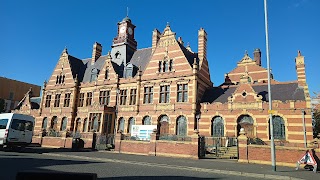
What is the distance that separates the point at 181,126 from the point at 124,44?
60.8 ft

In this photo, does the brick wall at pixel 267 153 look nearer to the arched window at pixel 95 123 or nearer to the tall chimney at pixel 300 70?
the tall chimney at pixel 300 70

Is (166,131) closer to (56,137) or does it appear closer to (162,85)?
(162,85)

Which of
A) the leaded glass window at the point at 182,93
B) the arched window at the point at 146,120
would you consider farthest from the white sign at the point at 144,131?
the leaded glass window at the point at 182,93

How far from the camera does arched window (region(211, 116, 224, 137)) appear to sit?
2742 centimetres

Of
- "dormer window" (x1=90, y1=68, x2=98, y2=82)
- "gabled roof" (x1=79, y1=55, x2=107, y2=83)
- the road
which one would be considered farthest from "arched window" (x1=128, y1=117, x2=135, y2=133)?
the road

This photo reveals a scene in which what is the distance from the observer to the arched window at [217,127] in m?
27.4

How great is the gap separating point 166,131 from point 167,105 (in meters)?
3.29

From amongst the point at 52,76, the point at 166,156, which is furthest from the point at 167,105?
the point at 52,76

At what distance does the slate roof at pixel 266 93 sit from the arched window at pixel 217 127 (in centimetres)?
248

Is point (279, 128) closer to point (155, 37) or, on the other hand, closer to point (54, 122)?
point (155, 37)

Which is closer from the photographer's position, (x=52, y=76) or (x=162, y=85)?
(x=162, y=85)

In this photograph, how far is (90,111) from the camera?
34438 mm

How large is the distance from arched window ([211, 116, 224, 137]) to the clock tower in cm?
1799

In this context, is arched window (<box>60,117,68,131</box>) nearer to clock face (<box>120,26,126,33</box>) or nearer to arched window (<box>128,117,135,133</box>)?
arched window (<box>128,117,135,133</box>)
